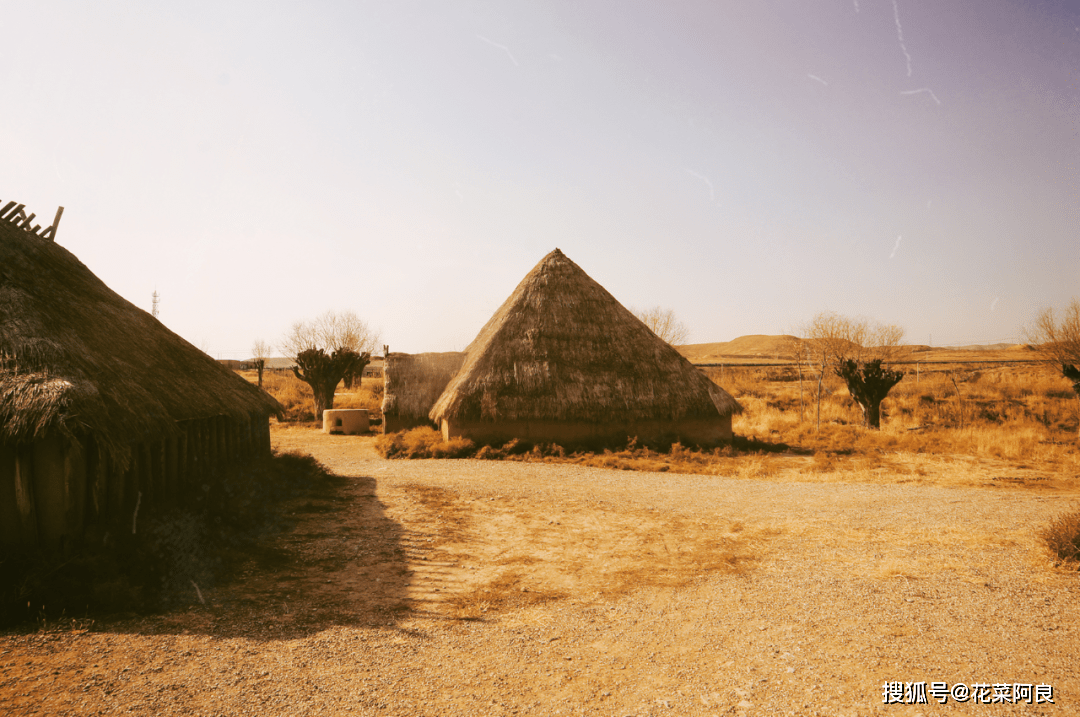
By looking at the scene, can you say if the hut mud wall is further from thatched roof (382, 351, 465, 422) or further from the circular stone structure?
the circular stone structure

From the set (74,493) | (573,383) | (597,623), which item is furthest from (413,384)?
(597,623)

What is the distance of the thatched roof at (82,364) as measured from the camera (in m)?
5.91

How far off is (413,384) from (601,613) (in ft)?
47.8

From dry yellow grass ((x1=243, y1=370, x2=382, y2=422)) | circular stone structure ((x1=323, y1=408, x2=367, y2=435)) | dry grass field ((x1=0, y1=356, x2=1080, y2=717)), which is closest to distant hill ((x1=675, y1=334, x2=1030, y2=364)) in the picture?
dry yellow grass ((x1=243, y1=370, x2=382, y2=422))

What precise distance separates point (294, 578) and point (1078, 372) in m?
25.1

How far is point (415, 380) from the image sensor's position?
766 inches

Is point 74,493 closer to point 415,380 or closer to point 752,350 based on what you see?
point 415,380

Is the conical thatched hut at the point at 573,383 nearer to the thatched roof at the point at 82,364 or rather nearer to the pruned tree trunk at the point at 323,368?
the thatched roof at the point at 82,364

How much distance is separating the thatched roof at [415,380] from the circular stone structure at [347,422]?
330 centimetres

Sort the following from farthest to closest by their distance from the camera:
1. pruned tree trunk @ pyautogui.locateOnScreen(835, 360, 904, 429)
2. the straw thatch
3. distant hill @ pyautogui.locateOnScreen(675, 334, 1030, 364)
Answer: distant hill @ pyautogui.locateOnScreen(675, 334, 1030, 364) < pruned tree trunk @ pyautogui.locateOnScreen(835, 360, 904, 429) < the straw thatch

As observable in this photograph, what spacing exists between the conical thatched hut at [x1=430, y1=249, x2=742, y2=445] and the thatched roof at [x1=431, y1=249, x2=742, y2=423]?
3cm

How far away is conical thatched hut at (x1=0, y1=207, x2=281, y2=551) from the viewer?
6.02m

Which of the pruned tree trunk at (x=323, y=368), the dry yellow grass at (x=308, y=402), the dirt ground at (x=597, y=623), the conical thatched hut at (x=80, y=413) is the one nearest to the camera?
the dirt ground at (x=597, y=623)

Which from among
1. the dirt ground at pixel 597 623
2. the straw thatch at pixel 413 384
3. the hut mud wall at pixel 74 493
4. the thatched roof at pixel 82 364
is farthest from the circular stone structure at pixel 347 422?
the hut mud wall at pixel 74 493
